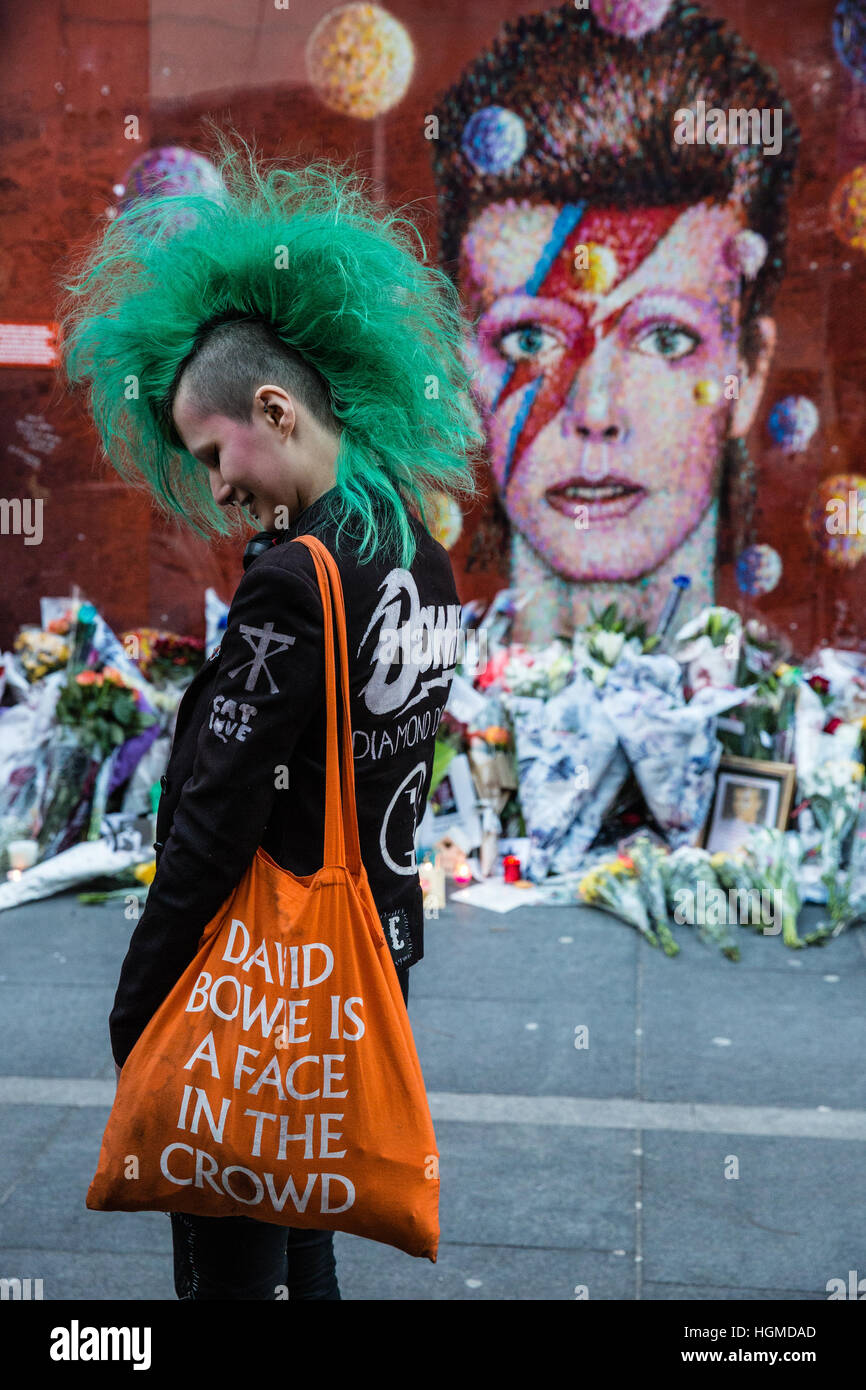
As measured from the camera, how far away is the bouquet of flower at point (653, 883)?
479cm

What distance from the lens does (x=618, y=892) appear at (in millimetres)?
5066

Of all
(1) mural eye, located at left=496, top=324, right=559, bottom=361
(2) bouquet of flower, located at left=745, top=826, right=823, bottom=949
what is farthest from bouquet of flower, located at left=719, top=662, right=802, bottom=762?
(1) mural eye, located at left=496, top=324, right=559, bottom=361

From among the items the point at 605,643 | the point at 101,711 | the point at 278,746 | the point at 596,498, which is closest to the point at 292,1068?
the point at 278,746

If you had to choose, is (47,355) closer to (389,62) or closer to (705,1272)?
(389,62)

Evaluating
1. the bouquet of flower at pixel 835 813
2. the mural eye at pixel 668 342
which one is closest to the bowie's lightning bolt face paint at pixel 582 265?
the mural eye at pixel 668 342

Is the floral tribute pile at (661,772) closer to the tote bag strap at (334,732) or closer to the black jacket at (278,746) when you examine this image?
the black jacket at (278,746)

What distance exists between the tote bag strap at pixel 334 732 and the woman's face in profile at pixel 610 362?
532 cm

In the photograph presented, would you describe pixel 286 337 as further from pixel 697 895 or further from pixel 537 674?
pixel 537 674

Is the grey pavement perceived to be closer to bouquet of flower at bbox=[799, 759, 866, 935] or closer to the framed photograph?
bouquet of flower at bbox=[799, 759, 866, 935]

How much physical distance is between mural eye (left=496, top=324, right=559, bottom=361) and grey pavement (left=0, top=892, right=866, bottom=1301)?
315 cm

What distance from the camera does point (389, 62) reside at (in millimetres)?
6598

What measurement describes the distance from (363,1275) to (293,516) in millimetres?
1740

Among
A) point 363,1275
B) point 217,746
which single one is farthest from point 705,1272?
point 217,746

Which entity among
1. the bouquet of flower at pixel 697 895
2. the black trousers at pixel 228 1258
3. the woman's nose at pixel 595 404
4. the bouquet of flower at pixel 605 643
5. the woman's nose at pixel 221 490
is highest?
the woman's nose at pixel 595 404
